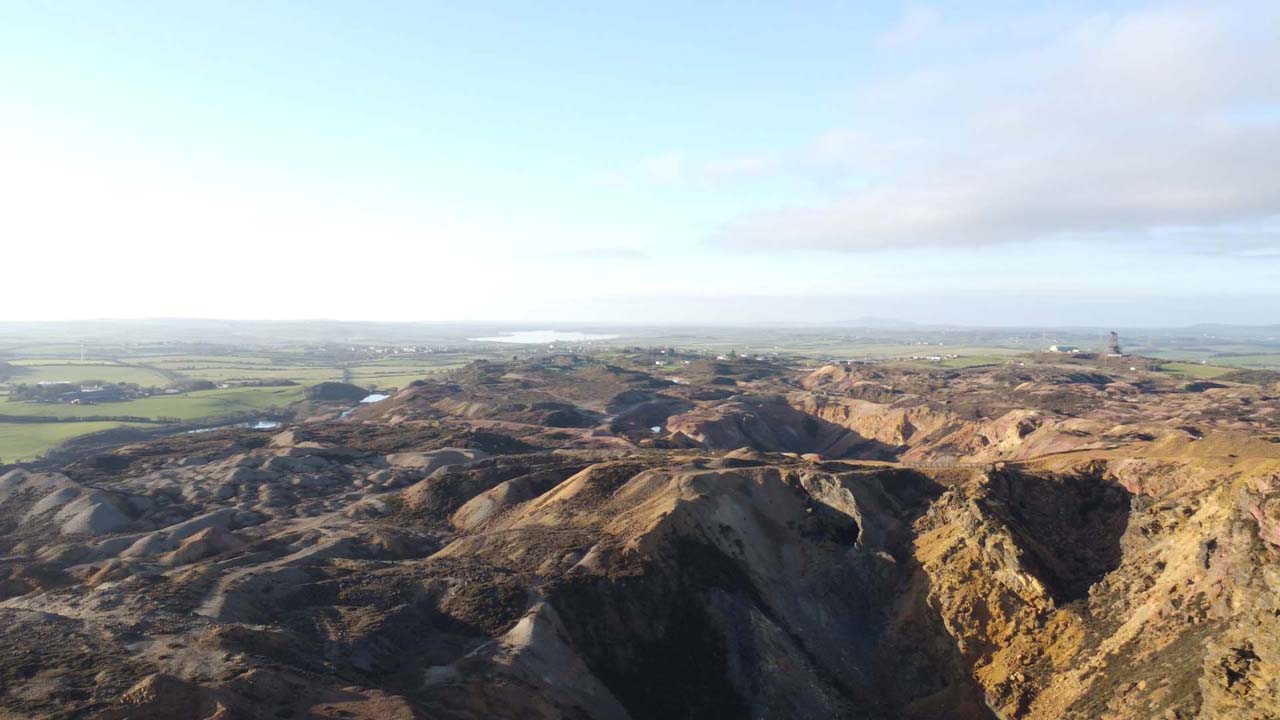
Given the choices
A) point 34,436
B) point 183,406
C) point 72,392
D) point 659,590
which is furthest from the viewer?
point 72,392

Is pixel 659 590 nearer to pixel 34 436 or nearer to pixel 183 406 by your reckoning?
pixel 34 436

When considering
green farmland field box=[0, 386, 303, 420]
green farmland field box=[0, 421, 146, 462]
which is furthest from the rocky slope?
green farmland field box=[0, 386, 303, 420]

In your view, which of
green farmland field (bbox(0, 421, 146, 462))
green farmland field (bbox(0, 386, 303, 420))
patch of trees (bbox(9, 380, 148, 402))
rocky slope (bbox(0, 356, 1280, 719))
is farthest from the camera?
patch of trees (bbox(9, 380, 148, 402))

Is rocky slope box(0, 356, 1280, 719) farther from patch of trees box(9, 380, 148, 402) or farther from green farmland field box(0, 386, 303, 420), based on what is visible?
patch of trees box(9, 380, 148, 402)

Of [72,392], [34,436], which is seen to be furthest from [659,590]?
[72,392]

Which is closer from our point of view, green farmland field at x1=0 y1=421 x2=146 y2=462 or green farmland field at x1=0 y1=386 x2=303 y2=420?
green farmland field at x1=0 y1=421 x2=146 y2=462

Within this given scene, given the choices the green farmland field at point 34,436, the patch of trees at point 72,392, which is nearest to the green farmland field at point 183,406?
the patch of trees at point 72,392

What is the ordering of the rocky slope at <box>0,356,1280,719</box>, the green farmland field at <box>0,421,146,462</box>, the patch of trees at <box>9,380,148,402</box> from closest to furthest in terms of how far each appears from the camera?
the rocky slope at <box>0,356,1280,719</box>, the green farmland field at <box>0,421,146,462</box>, the patch of trees at <box>9,380,148,402</box>

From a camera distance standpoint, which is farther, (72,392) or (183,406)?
(72,392)

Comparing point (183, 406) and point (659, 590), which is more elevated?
point (659, 590)
